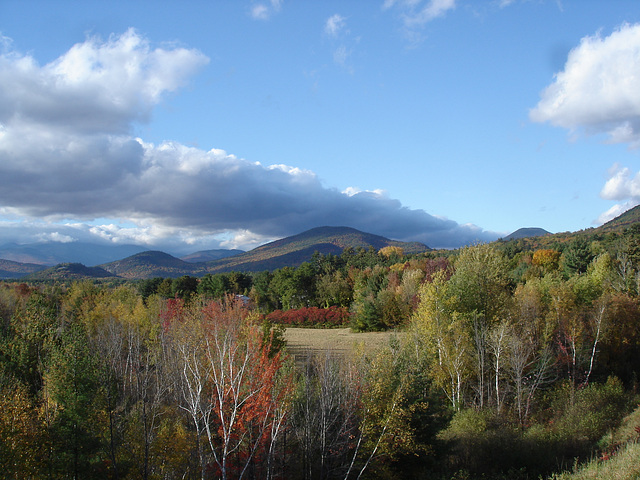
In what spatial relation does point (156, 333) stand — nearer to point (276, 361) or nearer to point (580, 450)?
point (276, 361)

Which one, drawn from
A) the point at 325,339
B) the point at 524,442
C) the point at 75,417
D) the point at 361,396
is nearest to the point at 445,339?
the point at 524,442

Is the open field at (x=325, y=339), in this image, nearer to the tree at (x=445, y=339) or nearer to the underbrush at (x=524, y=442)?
the tree at (x=445, y=339)

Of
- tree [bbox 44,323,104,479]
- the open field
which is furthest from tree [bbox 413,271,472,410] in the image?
tree [bbox 44,323,104,479]

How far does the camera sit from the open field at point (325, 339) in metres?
57.5

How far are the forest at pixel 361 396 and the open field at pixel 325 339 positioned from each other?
20142 millimetres

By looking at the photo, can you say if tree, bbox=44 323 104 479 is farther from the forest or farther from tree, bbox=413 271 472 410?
tree, bbox=413 271 472 410

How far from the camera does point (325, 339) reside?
69875 mm

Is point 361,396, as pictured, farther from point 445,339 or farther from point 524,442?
point 445,339

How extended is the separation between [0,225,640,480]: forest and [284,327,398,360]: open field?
20.1 meters

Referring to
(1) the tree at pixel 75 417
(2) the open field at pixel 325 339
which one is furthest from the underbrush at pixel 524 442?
(2) the open field at pixel 325 339

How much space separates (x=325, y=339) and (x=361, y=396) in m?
46.8

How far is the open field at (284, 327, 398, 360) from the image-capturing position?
5746 centimetres

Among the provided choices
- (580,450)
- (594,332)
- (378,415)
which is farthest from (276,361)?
(594,332)

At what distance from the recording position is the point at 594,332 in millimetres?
39938
